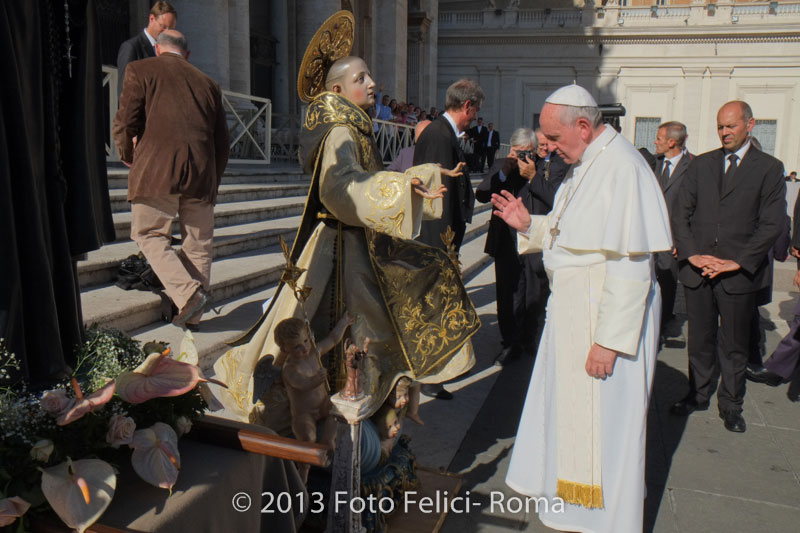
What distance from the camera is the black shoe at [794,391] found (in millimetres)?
5035

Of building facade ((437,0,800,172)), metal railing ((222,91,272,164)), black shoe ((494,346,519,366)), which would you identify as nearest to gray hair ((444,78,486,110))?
black shoe ((494,346,519,366))

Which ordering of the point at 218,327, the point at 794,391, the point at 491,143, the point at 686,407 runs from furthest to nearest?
the point at 491,143
the point at 794,391
the point at 218,327
the point at 686,407

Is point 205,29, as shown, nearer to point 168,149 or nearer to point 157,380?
point 168,149

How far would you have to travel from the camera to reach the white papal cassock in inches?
106

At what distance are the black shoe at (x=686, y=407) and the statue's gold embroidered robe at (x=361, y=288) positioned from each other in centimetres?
219

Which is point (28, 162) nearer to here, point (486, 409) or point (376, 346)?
point (376, 346)

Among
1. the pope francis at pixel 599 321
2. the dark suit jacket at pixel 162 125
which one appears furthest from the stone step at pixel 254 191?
the pope francis at pixel 599 321

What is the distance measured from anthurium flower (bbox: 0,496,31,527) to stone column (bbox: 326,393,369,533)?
1111 millimetres

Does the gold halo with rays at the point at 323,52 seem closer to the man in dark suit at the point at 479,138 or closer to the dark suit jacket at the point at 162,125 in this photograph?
the dark suit jacket at the point at 162,125

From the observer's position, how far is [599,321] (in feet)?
8.98

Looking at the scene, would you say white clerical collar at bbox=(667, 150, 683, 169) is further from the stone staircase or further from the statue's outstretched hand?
the statue's outstretched hand

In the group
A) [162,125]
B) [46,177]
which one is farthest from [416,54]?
[46,177]

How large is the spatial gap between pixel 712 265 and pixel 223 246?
4371mm

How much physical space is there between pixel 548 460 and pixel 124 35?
12.7m
